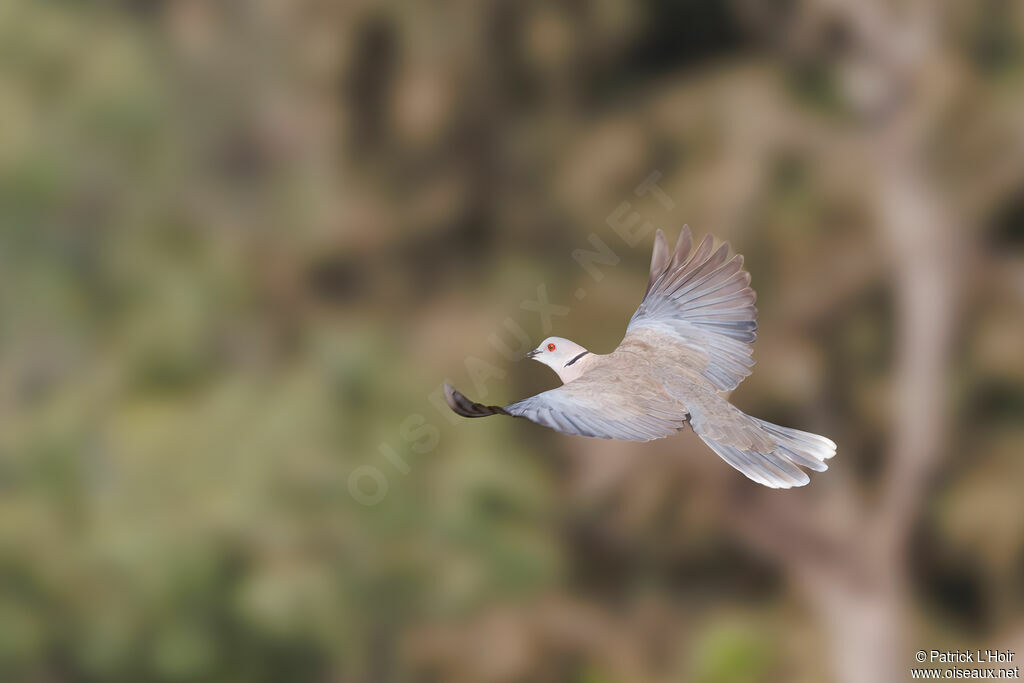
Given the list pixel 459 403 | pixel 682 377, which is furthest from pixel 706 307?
pixel 459 403

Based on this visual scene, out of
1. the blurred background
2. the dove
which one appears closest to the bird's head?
the dove

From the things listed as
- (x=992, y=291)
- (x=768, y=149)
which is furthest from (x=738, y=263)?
(x=992, y=291)

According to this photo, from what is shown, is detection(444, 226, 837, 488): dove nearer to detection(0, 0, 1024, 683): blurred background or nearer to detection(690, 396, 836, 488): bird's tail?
detection(690, 396, 836, 488): bird's tail

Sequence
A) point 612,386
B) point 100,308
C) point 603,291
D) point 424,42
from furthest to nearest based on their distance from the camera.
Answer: point 100,308
point 424,42
point 603,291
point 612,386

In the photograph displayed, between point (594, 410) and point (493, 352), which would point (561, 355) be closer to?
point (594, 410)

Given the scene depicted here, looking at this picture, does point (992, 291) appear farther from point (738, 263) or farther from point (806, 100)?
point (738, 263)

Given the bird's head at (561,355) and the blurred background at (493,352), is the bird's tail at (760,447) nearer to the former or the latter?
the bird's head at (561,355)

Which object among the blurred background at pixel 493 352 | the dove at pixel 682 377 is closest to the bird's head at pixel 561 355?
the dove at pixel 682 377
